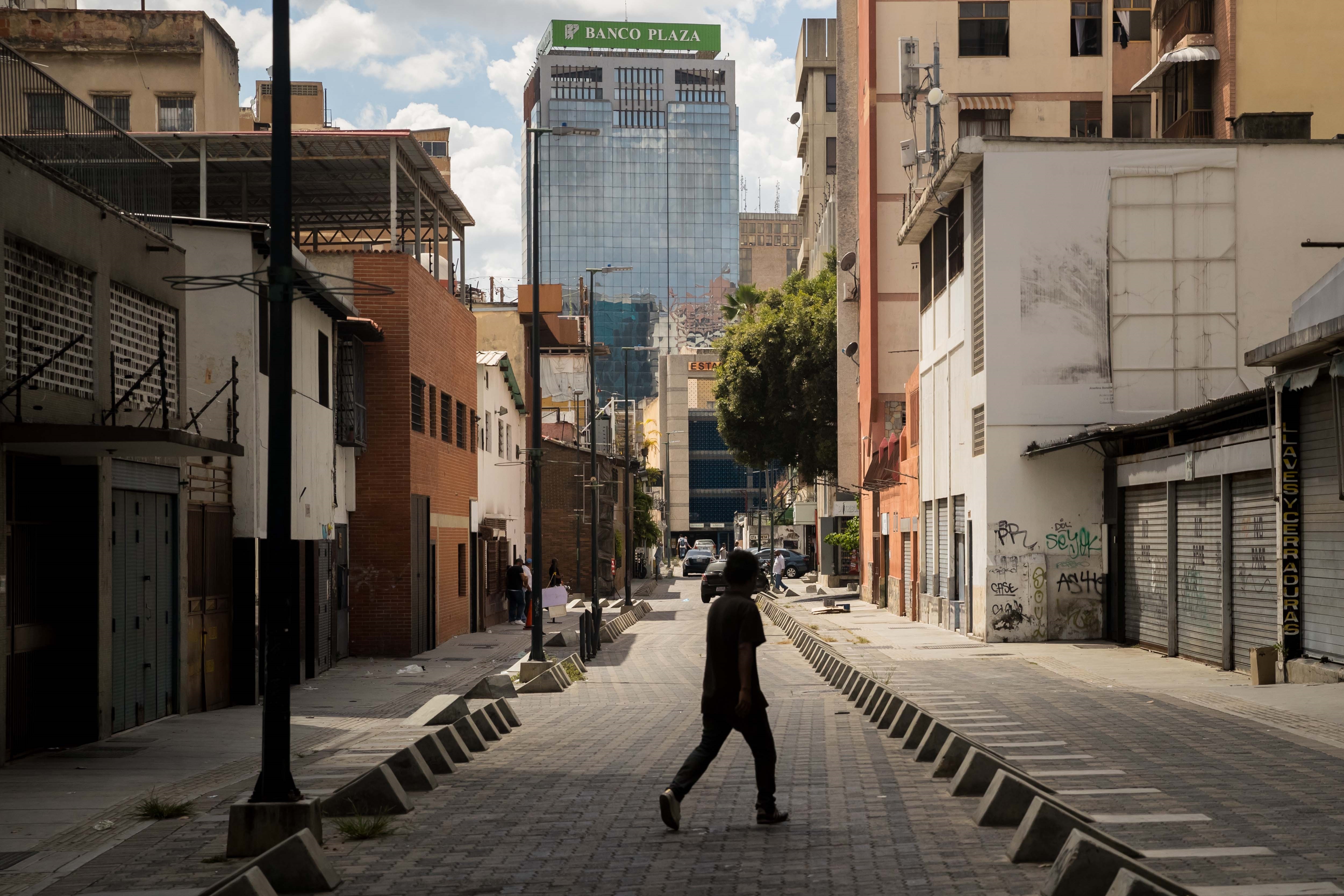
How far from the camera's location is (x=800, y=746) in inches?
542

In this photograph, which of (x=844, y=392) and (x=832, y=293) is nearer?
(x=844, y=392)

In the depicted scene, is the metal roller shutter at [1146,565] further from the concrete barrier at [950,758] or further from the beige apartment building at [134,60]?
the beige apartment building at [134,60]

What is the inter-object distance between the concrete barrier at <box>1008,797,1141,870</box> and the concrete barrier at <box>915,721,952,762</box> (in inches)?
166

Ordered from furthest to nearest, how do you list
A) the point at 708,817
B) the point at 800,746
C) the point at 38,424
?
the point at 800,746 → the point at 38,424 → the point at 708,817

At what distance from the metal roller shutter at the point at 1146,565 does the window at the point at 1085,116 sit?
23433 millimetres

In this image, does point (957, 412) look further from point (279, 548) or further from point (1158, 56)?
point (279, 548)

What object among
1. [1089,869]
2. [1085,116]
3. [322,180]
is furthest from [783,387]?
[1089,869]

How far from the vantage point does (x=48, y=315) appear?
548 inches

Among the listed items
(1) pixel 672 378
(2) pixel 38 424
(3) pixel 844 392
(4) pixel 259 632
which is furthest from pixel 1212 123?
(1) pixel 672 378

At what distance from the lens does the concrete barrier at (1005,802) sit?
9.02 meters

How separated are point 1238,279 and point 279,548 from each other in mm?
22795

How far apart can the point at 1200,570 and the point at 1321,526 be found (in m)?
4.14

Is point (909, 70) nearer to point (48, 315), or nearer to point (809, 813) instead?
point (48, 315)

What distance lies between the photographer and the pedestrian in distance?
39250mm
